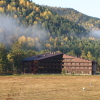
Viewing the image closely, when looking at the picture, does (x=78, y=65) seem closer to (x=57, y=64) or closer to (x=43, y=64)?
(x=57, y=64)

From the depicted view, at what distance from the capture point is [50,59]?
17625 centimetres

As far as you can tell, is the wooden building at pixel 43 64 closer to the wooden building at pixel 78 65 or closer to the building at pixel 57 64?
the building at pixel 57 64

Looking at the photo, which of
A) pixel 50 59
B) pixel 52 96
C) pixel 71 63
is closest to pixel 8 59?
pixel 50 59

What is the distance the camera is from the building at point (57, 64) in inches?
6713

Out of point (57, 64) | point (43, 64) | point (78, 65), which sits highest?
point (57, 64)

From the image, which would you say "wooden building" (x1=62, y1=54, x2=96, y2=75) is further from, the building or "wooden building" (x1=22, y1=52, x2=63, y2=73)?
"wooden building" (x1=22, y1=52, x2=63, y2=73)

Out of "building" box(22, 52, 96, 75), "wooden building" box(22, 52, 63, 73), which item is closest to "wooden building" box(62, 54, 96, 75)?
"building" box(22, 52, 96, 75)

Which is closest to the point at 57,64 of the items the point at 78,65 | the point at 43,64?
the point at 43,64

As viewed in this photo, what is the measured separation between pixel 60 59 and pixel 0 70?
47.6 meters

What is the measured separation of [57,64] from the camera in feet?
590

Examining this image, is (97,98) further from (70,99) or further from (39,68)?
(39,68)

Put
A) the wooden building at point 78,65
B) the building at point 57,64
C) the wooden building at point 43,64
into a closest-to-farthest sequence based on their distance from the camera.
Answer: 1. the wooden building at point 43,64
2. the building at point 57,64
3. the wooden building at point 78,65

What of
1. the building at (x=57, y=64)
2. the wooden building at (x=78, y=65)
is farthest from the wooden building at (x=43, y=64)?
the wooden building at (x=78, y=65)

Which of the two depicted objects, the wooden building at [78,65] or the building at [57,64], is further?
the wooden building at [78,65]
